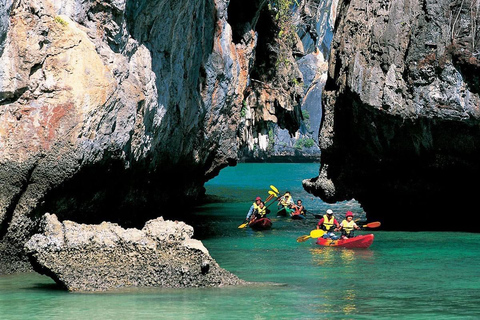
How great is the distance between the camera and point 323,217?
2380 centimetres

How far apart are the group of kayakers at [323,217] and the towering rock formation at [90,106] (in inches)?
156

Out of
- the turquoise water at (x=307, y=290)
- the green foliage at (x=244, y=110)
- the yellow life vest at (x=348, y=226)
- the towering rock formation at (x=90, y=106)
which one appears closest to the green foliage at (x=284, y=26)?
the green foliage at (x=244, y=110)

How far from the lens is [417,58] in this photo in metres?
23.8

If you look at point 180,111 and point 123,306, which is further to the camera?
point 180,111

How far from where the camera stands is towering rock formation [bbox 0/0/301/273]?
15.2 m

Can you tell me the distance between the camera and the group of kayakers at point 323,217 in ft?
73.5

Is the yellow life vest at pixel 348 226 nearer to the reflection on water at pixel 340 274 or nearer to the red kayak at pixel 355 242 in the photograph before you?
the red kayak at pixel 355 242

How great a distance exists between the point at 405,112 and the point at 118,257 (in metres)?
12.8

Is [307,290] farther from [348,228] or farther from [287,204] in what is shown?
[287,204]

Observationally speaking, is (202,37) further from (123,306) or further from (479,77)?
(123,306)

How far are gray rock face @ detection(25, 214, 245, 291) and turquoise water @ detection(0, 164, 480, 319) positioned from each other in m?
0.32

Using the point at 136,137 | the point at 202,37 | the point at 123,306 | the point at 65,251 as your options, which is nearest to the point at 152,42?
the point at 136,137

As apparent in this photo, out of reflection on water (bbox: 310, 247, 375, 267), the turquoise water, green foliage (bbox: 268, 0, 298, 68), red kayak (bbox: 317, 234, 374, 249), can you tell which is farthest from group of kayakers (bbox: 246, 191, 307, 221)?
green foliage (bbox: 268, 0, 298, 68)

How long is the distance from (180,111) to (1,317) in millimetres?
12811
